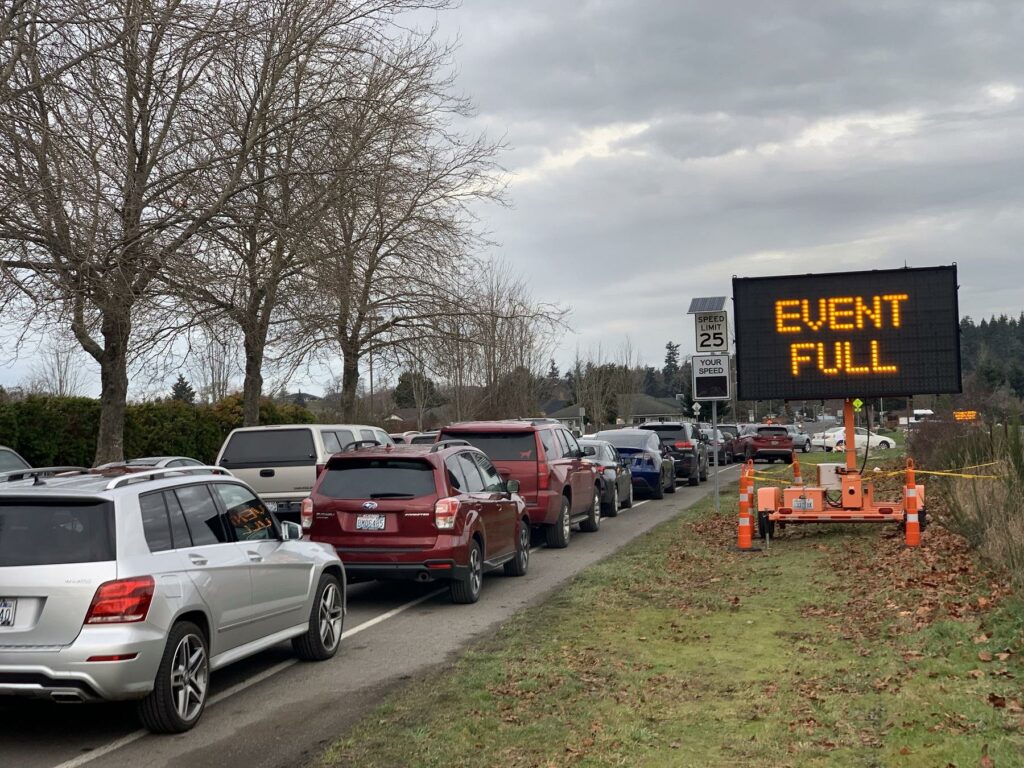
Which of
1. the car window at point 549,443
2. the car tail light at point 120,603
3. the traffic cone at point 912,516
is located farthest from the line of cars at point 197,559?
the traffic cone at point 912,516

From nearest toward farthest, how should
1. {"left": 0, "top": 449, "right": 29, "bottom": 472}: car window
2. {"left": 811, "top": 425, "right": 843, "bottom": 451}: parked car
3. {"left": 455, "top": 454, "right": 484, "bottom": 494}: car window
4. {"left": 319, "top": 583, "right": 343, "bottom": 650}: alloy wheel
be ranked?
{"left": 319, "top": 583, "right": 343, "bottom": 650}: alloy wheel < {"left": 455, "top": 454, "right": 484, "bottom": 494}: car window < {"left": 0, "top": 449, "right": 29, "bottom": 472}: car window < {"left": 811, "top": 425, "right": 843, "bottom": 451}: parked car

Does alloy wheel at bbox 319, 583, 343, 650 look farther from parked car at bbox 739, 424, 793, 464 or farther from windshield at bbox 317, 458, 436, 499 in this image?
parked car at bbox 739, 424, 793, 464

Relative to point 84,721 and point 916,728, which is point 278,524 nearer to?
point 84,721

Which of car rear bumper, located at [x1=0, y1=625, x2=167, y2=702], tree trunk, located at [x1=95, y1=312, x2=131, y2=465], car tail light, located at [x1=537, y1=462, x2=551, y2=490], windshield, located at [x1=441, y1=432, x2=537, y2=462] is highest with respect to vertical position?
tree trunk, located at [x1=95, y1=312, x2=131, y2=465]

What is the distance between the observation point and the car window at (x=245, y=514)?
8.33m

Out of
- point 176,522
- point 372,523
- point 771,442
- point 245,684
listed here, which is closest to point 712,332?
point 372,523

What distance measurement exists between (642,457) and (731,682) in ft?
60.6

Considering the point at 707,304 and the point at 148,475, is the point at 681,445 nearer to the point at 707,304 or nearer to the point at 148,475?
the point at 707,304

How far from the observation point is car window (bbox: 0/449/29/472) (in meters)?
16.9

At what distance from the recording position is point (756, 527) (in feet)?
57.7

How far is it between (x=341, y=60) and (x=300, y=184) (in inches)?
120

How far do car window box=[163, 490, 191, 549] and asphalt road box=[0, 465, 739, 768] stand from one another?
120 centimetres

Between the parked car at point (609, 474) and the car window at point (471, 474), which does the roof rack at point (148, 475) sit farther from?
the parked car at point (609, 474)

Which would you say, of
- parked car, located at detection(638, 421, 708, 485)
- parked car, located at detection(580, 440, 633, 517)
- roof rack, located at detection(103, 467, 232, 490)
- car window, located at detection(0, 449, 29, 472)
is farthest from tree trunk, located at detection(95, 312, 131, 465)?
parked car, located at detection(638, 421, 708, 485)
